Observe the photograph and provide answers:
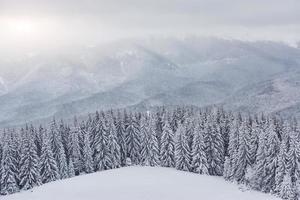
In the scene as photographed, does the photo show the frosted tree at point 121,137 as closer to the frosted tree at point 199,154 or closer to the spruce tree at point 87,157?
the spruce tree at point 87,157

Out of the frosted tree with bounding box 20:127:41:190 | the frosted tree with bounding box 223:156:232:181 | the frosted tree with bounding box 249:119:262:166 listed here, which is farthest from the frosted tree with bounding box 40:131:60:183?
the frosted tree with bounding box 249:119:262:166

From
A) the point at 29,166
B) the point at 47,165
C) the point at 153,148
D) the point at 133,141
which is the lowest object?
the point at 47,165

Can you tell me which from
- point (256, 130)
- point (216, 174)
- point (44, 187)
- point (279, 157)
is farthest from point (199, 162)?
point (44, 187)

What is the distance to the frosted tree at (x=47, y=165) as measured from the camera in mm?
134500

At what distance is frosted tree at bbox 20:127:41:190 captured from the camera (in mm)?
129250

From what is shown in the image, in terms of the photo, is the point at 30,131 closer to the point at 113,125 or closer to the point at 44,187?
the point at 113,125

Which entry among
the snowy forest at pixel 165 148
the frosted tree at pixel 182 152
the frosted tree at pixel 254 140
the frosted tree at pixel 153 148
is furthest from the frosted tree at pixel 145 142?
the frosted tree at pixel 254 140

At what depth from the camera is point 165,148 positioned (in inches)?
5458

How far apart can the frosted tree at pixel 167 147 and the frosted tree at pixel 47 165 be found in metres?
27.5

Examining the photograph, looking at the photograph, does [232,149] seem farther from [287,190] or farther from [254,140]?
[287,190]

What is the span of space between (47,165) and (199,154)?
38412mm

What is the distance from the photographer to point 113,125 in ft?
482

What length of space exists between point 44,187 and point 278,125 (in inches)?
2418

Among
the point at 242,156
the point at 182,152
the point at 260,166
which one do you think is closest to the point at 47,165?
the point at 182,152
